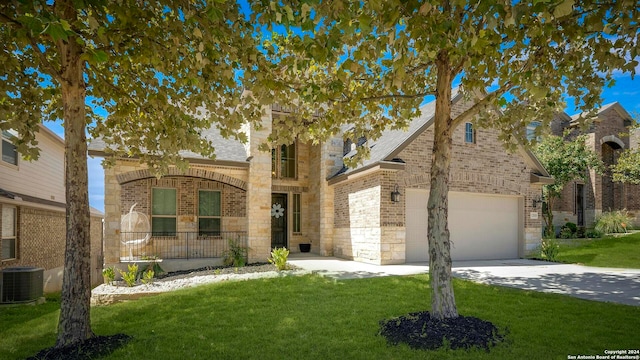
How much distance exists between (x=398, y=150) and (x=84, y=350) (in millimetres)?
10368

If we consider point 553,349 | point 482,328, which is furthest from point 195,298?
point 553,349

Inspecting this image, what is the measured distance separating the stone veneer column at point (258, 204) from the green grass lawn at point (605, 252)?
10943 millimetres

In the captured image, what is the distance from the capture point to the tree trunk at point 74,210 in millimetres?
5066

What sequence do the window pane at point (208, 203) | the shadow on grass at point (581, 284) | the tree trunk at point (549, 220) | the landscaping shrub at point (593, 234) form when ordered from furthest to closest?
the landscaping shrub at point (593, 234), the tree trunk at point (549, 220), the window pane at point (208, 203), the shadow on grass at point (581, 284)

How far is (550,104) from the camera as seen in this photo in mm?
6078

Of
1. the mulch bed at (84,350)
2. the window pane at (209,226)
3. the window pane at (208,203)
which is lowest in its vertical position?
the mulch bed at (84,350)

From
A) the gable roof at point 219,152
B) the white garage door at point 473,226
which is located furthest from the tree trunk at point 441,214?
the gable roof at point 219,152

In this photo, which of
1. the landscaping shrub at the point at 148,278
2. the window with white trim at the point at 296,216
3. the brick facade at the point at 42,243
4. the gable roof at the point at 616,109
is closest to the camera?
the landscaping shrub at the point at 148,278

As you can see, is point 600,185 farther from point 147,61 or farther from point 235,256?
point 147,61

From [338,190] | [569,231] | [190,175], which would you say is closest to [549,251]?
[338,190]

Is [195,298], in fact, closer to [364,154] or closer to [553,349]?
[364,154]

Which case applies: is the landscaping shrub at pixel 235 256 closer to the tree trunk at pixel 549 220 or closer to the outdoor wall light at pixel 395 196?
the outdoor wall light at pixel 395 196

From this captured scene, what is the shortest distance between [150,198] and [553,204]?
2255 centimetres

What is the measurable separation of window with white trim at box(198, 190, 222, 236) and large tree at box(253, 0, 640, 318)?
28.4ft
